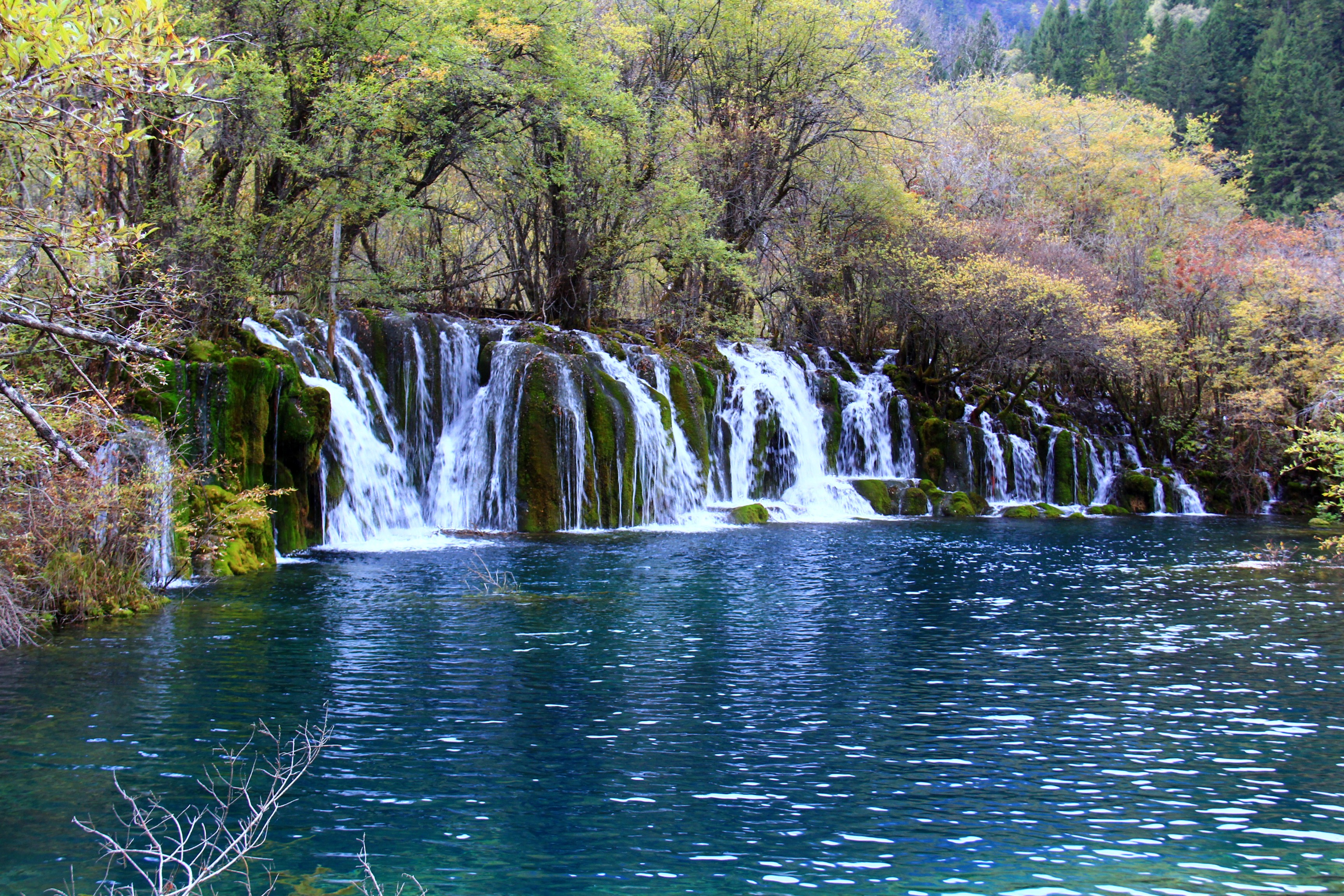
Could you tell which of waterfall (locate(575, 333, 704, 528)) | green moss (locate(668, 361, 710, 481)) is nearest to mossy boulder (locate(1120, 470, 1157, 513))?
green moss (locate(668, 361, 710, 481))

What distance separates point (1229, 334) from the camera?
119 ft

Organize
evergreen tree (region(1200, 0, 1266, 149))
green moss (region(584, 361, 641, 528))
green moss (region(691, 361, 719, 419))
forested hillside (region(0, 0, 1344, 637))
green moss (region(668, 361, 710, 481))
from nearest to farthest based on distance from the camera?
forested hillside (region(0, 0, 1344, 637)), green moss (region(584, 361, 641, 528)), green moss (region(668, 361, 710, 481)), green moss (region(691, 361, 719, 419)), evergreen tree (region(1200, 0, 1266, 149))

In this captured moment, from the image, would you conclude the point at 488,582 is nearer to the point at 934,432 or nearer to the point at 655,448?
the point at 655,448

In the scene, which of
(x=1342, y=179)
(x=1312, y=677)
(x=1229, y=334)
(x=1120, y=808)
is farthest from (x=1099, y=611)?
(x=1342, y=179)

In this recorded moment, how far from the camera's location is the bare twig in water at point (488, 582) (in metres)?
14.0

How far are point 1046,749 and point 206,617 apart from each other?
30.7ft

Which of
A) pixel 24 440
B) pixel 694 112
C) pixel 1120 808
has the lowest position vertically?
pixel 1120 808

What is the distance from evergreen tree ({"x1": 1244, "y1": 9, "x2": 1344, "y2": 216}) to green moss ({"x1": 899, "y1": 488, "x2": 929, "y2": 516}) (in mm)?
36800

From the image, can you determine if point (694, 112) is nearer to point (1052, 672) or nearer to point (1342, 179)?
point (1052, 672)

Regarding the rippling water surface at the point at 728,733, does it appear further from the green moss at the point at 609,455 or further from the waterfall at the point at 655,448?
the waterfall at the point at 655,448

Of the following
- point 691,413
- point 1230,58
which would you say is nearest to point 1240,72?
point 1230,58

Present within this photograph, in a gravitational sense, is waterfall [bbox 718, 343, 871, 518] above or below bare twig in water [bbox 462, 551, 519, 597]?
above

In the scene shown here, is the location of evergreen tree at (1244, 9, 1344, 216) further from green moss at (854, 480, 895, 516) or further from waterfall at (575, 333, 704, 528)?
waterfall at (575, 333, 704, 528)

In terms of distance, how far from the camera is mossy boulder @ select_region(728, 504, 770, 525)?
26.0 meters
